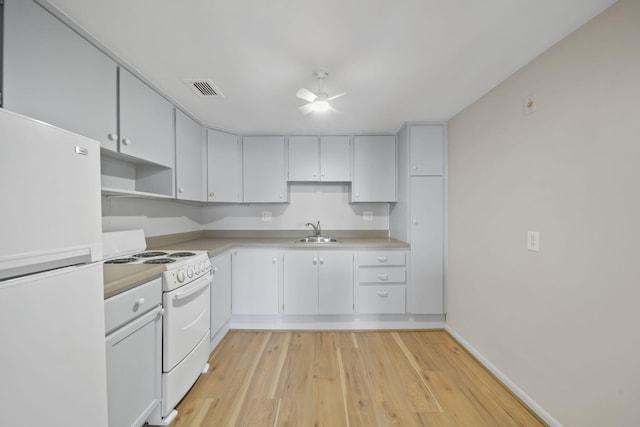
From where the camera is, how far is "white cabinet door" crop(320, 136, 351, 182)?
2.84m

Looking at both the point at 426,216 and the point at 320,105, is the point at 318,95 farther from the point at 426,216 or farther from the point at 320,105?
the point at 426,216

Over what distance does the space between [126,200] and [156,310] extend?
43.4 inches

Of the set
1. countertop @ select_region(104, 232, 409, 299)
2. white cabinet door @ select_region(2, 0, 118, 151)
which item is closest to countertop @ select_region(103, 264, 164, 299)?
countertop @ select_region(104, 232, 409, 299)

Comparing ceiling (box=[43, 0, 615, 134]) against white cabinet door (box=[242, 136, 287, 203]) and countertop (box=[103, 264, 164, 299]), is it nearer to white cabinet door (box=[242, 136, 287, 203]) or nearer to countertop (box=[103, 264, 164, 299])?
white cabinet door (box=[242, 136, 287, 203])

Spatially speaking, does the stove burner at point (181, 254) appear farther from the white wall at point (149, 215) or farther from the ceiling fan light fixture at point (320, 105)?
the ceiling fan light fixture at point (320, 105)

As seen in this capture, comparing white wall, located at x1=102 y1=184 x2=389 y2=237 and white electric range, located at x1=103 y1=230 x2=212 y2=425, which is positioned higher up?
white wall, located at x1=102 y1=184 x2=389 y2=237

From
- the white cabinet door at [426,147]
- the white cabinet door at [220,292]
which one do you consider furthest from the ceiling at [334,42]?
the white cabinet door at [220,292]

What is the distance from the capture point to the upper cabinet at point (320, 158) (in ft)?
9.32

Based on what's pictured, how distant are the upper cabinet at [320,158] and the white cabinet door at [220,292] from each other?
4.06ft

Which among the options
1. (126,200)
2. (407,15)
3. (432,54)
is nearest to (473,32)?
(432,54)

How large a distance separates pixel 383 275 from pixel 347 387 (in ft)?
3.74

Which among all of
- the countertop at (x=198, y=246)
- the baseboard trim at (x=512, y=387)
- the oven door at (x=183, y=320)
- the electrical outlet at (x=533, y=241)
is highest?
the electrical outlet at (x=533, y=241)

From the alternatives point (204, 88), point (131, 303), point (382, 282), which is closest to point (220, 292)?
point (131, 303)

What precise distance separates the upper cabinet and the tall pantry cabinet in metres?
0.74
